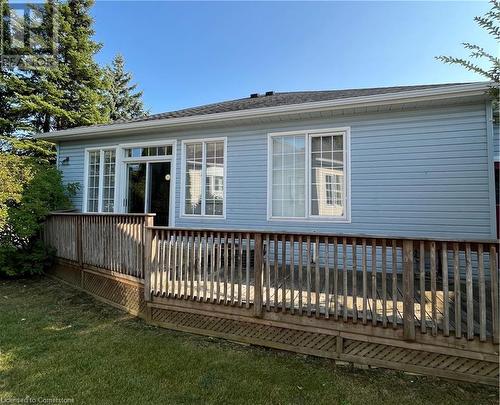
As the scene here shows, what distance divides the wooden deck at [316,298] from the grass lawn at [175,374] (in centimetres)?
19

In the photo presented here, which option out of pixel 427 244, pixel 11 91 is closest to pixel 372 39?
pixel 427 244

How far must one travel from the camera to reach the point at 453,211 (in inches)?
197

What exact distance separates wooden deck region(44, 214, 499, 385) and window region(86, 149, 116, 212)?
9.32 ft

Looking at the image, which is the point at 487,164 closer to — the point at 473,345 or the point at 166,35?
the point at 473,345

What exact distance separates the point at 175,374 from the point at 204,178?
453 cm

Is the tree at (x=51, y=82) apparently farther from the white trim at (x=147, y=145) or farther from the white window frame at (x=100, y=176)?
the white trim at (x=147, y=145)

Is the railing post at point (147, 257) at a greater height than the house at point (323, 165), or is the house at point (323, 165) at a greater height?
the house at point (323, 165)

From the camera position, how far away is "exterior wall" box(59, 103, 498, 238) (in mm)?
4898

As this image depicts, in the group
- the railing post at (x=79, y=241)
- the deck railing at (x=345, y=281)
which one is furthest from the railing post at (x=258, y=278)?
the railing post at (x=79, y=241)

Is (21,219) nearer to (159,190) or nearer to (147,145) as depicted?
(159,190)

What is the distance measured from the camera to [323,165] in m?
5.90

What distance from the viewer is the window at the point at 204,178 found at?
684cm

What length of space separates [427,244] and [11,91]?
21151 mm

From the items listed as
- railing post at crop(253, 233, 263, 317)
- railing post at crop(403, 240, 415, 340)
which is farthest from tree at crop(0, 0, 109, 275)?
railing post at crop(403, 240, 415, 340)
